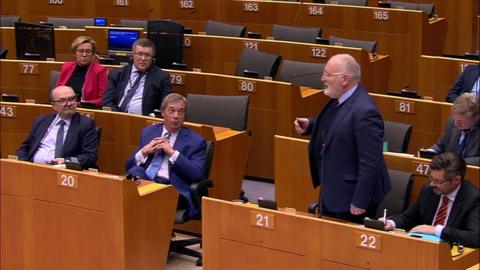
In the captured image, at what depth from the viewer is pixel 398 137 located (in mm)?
6441

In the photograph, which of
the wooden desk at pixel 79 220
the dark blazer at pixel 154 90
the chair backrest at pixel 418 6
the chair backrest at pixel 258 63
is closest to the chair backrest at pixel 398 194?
the wooden desk at pixel 79 220

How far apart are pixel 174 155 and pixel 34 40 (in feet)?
11.3

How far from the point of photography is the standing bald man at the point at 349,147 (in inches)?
201

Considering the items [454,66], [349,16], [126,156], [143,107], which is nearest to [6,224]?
[126,156]

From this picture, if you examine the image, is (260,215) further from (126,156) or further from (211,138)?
(126,156)

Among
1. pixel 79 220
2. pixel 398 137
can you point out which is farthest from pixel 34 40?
pixel 398 137

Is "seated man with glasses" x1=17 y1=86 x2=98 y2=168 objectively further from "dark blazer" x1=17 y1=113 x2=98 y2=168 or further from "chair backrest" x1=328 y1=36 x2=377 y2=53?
"chair backrest" x1=328 y1=36 x2=377 y2=53

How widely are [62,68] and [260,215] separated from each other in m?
3.66

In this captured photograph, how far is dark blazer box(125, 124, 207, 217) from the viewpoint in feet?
20.6

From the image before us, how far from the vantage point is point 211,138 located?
6.75m

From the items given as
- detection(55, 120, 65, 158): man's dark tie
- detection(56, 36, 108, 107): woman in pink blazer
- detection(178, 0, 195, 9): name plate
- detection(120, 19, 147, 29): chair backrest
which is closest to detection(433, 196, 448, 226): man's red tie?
detection(55, 120, 65, 158): man's dark tie

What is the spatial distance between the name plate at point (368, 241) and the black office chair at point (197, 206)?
1.65m

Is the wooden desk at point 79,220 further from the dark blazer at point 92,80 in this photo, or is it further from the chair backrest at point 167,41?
the chair backrest at point 167,41

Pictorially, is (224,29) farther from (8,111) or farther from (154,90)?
(8,111)
